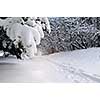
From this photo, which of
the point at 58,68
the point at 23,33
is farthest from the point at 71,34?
the point at 23,33

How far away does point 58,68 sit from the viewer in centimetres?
256

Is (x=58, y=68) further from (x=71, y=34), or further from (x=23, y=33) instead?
(x=23, y=33)

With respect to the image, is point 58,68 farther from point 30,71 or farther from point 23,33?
point 23,33

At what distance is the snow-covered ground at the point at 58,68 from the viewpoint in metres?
2.54

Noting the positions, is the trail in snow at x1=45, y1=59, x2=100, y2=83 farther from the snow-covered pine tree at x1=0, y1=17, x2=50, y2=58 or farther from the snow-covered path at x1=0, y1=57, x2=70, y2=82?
the snow-covered pine tree at x1=0, y1=17, x2=50, y2=58

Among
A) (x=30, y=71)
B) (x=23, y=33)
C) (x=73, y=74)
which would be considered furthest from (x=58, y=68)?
(x=23, y=33)

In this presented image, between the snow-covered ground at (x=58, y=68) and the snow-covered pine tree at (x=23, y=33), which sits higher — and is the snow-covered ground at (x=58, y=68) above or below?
below

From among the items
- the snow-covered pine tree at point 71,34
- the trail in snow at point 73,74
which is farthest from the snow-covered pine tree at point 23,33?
the trail in snow at point 73,74

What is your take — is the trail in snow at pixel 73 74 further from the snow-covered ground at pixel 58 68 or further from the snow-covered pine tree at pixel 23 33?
the snow-covered pine tree at pixel 23 33

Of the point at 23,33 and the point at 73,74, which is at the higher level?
the point at 23,33

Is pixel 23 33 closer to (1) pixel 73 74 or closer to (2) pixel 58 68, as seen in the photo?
(2) pixel 58 68
